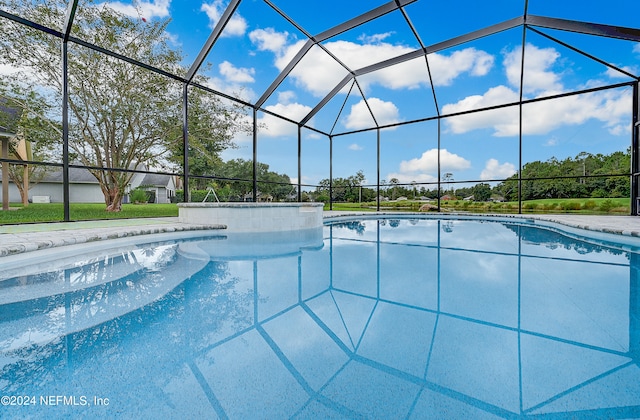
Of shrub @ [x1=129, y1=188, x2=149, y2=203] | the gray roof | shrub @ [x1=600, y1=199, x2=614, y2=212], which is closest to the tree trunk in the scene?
shrub @ [x1=129, y1=188, x2=149, y2=203]

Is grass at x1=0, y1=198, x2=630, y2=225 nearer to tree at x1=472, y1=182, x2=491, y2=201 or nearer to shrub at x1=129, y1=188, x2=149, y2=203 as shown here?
Result: tree at x1=472, y1=182, x2=491, y2=201

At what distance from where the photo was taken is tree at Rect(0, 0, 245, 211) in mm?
7824

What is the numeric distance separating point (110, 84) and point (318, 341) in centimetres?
1180

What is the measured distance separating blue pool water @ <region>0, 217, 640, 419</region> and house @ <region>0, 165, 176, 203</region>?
5.71m

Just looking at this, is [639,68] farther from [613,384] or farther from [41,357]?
[41,357]

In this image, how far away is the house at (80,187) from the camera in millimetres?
8508

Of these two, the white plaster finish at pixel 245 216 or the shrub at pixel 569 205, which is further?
the shrub at pixel 569 205

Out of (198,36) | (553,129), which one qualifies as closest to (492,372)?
(198,36)

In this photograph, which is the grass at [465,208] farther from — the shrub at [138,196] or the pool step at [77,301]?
the pool step at [77,301]

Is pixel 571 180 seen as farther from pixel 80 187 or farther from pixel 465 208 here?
pixel 80 187

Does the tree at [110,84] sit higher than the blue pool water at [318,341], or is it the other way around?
the tree at [110,84]

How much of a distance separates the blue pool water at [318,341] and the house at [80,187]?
18.7 feet

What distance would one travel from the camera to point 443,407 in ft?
3.05

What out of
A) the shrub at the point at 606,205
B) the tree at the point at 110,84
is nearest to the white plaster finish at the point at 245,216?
the tree at the point at 110,84
